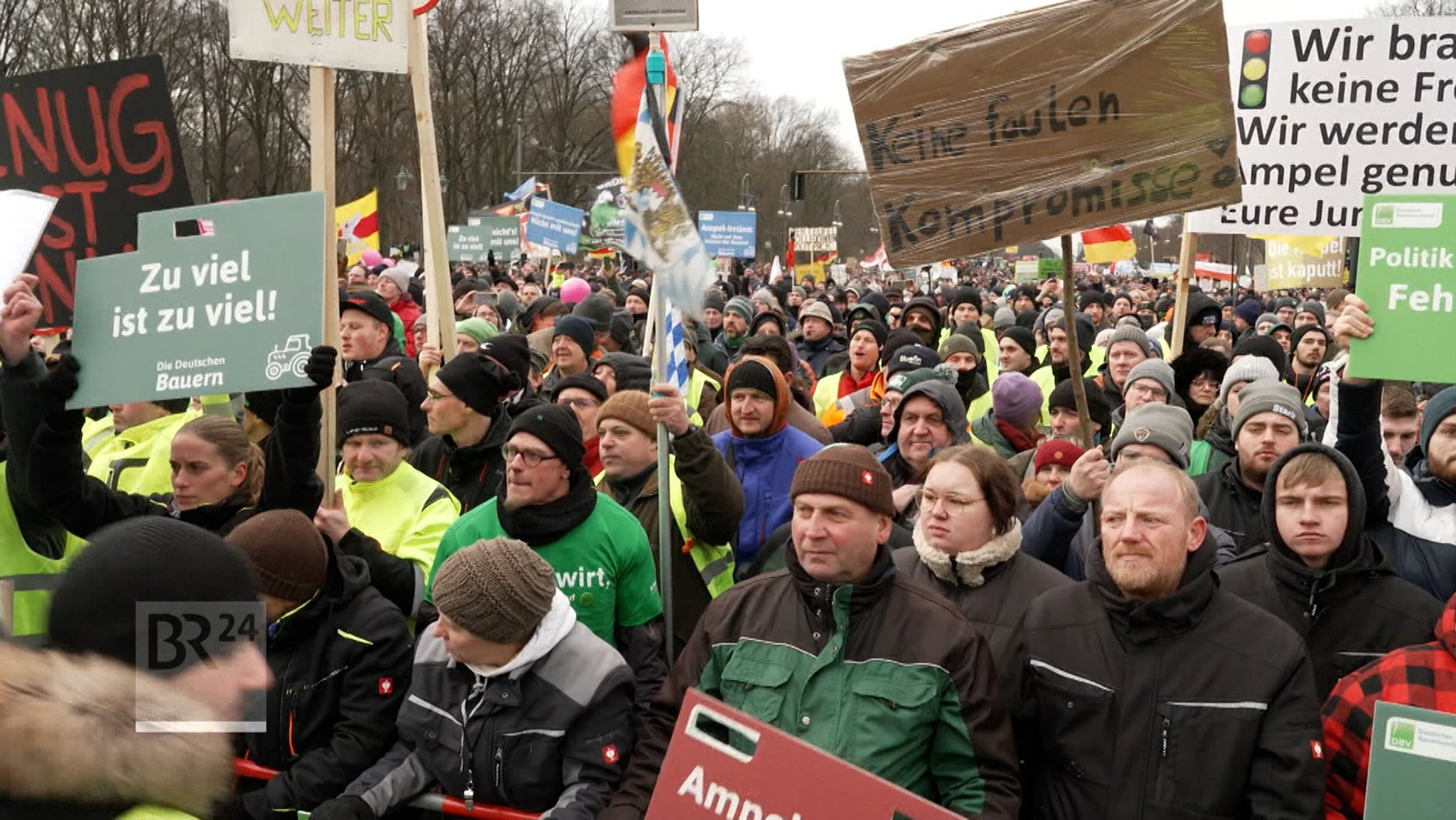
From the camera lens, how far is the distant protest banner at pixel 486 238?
26.4 metres

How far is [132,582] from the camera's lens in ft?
6.50

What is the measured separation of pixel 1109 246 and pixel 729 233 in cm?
654

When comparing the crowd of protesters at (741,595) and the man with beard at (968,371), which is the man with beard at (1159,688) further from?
the man with beard at (968,371)

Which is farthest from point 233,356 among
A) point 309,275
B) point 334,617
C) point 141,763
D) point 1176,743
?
point 1176,743

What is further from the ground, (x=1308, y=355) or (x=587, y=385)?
(x=587, y=385)

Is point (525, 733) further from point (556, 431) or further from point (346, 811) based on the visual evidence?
point (556, 431)

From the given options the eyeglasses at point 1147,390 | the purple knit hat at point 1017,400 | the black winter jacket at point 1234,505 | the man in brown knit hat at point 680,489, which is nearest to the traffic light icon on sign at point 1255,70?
the eyeglasses at point 1147,390

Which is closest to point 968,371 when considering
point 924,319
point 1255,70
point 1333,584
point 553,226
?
point 924,319

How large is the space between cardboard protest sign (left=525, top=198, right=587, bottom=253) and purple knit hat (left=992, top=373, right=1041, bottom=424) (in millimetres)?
15062

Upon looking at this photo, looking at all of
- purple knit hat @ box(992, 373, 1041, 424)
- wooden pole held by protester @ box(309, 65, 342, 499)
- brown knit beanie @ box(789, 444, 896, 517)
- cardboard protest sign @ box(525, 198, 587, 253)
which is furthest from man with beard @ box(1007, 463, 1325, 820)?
cardboard protest sign @ box(525, 198, 587, 253)

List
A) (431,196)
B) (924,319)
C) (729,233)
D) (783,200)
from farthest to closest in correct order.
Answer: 1. (783,200)
2. (729,233)
3. (924,319)
4. (431,196)

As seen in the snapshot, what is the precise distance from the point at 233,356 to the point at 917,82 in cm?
246

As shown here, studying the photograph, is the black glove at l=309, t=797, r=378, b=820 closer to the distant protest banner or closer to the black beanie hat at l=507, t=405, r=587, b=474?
the black beanie hat at l=507, t=405, r=587, b=474

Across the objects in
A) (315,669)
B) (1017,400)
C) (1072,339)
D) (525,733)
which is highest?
(1072,339)
